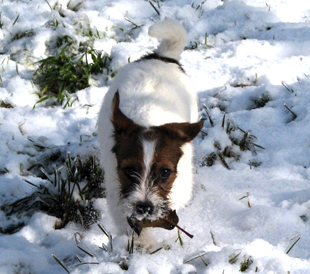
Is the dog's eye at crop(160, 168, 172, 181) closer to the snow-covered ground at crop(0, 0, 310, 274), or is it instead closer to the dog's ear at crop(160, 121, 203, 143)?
the dog's ear at crop(160, 121, 203, 143)

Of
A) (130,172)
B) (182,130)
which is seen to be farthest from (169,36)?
(130,172)

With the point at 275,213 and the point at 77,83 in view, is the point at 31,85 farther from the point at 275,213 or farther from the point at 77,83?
the point at 275,213

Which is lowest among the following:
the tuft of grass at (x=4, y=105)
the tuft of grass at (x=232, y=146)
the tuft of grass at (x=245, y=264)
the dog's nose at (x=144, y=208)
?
the tuft of grass at (x=4, y=105)

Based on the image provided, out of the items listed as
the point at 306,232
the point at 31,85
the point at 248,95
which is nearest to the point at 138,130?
the point at 306,232

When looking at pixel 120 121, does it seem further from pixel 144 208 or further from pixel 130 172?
pixel 144 208

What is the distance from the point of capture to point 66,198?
10.1 ft

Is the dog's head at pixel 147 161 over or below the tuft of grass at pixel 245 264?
over

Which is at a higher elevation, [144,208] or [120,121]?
[120,121]

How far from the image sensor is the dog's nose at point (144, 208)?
2389 mm

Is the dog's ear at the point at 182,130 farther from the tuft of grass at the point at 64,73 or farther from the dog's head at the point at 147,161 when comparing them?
the tuft of grass at the point at 64,73

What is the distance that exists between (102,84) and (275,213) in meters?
2.69

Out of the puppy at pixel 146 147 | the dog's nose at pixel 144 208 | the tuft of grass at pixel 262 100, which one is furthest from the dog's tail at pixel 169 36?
the dog's nose at pixel 144 208

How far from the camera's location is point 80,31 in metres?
5.21

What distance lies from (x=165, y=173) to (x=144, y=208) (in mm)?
330
